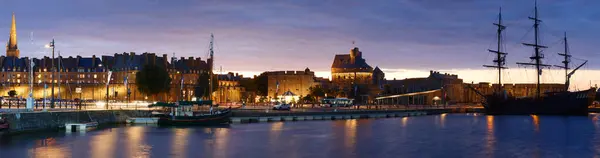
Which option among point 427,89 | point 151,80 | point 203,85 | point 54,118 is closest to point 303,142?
point 54,118

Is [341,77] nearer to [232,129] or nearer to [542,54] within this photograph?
[542,54]

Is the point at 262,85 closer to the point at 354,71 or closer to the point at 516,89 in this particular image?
the point at 354,71

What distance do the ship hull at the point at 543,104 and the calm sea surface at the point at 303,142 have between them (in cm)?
3525

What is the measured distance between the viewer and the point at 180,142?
48.0 metres

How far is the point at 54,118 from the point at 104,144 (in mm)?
9553

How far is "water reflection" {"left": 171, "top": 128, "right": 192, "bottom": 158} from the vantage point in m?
41.6

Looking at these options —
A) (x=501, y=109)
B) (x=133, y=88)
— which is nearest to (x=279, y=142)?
(x=501, y=109)

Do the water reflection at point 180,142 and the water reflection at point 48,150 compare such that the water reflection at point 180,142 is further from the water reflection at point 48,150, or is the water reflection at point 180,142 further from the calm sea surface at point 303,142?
the water reflection at point 48,150

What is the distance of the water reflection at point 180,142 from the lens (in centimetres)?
4162

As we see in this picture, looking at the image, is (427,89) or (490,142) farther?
(427,89)

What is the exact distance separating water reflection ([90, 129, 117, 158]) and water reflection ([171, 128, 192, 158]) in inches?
143

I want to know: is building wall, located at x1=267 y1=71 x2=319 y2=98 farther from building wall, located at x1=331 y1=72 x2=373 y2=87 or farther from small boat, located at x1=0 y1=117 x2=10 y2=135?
small boat, located at x1=0 y1=117 x2=10 y2=135

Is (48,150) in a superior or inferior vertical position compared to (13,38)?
inferior

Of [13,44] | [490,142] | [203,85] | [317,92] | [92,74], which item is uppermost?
[13,44]
